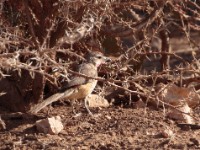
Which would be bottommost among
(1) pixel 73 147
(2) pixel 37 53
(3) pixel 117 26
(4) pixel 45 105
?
(1) pixel 73 147

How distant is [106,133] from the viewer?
612 cm

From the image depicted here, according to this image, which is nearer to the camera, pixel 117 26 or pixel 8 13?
pixel 8 13

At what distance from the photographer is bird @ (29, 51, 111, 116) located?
6.50 meters

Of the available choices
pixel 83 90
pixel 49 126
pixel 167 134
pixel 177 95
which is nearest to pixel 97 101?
pixel 83 90

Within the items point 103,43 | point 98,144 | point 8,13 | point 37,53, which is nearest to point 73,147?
point 98,144

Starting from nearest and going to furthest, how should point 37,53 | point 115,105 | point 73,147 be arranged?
point 37,53 < point 73,147 < point 115,105

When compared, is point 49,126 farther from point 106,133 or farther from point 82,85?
point 82,85

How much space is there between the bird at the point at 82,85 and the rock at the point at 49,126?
14.0 inches

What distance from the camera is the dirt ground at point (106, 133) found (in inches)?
229

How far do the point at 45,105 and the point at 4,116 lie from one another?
489 millimetres

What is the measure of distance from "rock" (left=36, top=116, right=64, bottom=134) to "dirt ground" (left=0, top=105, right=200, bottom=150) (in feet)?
0.18

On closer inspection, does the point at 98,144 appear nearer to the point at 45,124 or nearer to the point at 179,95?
the point at 45,124

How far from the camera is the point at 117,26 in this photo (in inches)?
308

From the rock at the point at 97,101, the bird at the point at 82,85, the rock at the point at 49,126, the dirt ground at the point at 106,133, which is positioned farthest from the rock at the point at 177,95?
the rock at the point at 49,126
